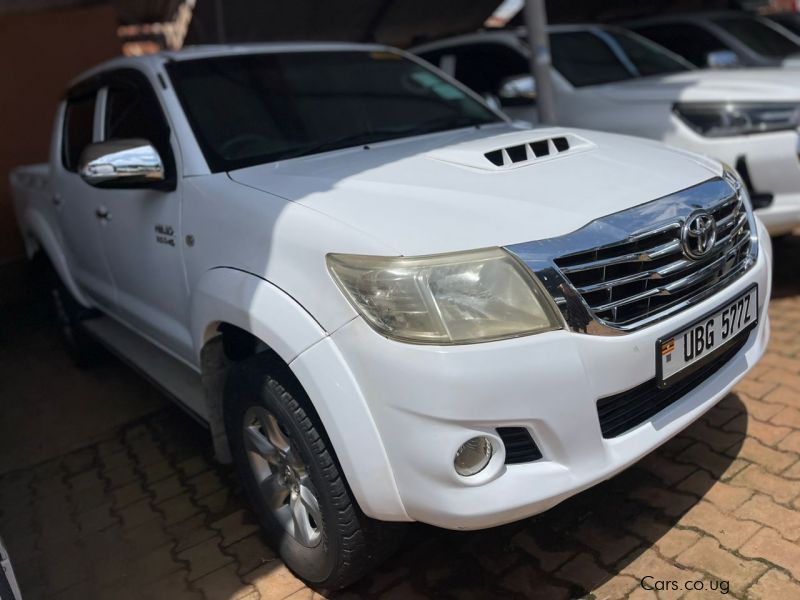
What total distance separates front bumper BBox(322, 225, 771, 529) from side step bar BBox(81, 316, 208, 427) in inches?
45.6

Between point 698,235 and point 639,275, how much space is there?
11.2 inches

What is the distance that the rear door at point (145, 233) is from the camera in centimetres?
286

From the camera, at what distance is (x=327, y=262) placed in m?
2.02

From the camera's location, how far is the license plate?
6.81ft

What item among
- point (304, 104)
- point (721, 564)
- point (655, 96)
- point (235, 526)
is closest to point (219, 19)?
point (655, 96)

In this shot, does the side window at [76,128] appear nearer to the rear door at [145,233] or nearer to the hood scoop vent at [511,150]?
the rear door at [145,233]

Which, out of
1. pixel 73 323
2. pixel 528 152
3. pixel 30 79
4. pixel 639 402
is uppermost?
pixel 30 79

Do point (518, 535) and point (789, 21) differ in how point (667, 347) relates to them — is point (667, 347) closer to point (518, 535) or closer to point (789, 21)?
point (518, 535)

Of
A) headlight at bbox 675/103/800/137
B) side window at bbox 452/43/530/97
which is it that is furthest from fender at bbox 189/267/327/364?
side window at bbox 452/43/530/97

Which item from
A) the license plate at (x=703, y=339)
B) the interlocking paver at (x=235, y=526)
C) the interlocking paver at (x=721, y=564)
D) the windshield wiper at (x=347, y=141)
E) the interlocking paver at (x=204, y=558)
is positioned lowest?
the interlocking paver at (x=721, y=564)

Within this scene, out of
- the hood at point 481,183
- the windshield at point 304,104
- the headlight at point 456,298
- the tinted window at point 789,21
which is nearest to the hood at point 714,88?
the windshield at point 304,104

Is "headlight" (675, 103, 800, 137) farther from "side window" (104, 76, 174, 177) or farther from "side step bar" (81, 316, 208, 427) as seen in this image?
"side step bar" (81, 316, 208, 427)

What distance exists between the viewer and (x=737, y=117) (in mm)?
4148

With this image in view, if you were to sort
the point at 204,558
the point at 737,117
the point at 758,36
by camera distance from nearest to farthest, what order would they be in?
the point at 204,558 < the point at 737,117 < the point at 758,36
